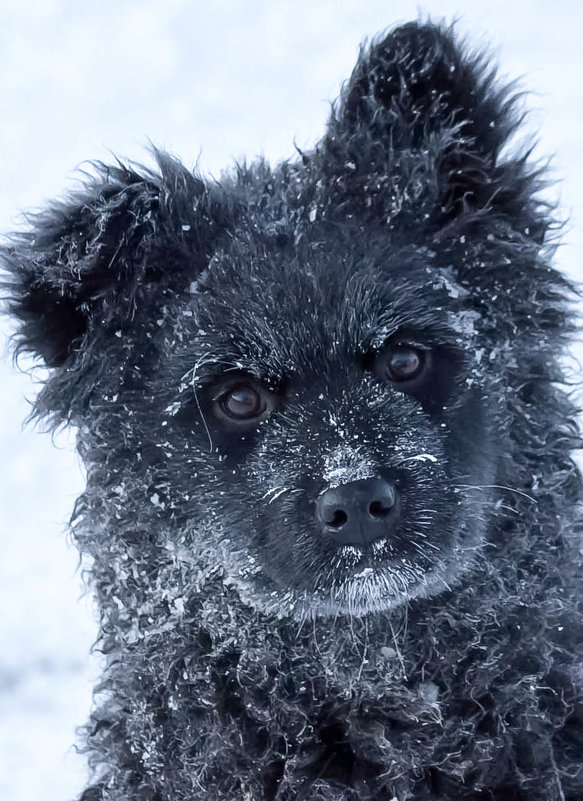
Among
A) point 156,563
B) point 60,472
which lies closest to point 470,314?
point 156,563

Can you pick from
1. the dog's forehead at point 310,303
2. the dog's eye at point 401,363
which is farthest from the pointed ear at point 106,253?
the dog's eye at point 401,363

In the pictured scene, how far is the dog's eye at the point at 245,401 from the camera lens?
384cm

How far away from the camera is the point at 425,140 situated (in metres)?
4.05

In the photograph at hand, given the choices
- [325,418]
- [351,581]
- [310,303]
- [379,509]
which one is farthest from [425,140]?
[351,581]

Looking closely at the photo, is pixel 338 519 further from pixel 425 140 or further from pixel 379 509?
pixel 425 140

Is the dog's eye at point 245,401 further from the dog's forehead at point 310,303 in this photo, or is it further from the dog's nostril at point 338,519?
the dog's nostril at point 338,519

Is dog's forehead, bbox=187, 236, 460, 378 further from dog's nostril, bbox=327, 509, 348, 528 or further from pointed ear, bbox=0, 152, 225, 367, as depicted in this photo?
dog's nostril, bbox=327, 509, 348, 528

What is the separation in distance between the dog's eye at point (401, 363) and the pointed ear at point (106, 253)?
0.77 meters

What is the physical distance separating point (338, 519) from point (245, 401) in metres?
0.60

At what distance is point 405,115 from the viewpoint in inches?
160

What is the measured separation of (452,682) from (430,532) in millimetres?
615

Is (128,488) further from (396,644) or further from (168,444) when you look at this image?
(396,644)

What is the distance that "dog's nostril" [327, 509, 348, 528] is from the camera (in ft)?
11.3

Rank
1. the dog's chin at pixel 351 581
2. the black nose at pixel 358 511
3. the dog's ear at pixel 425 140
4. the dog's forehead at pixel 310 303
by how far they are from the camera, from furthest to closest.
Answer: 1. the dog's ear at pixel 425 140
2. the dog's forehead at pixel 310 303
3. the dog's chin at pixel 351 581
4. the black nose at pixel 358 511
